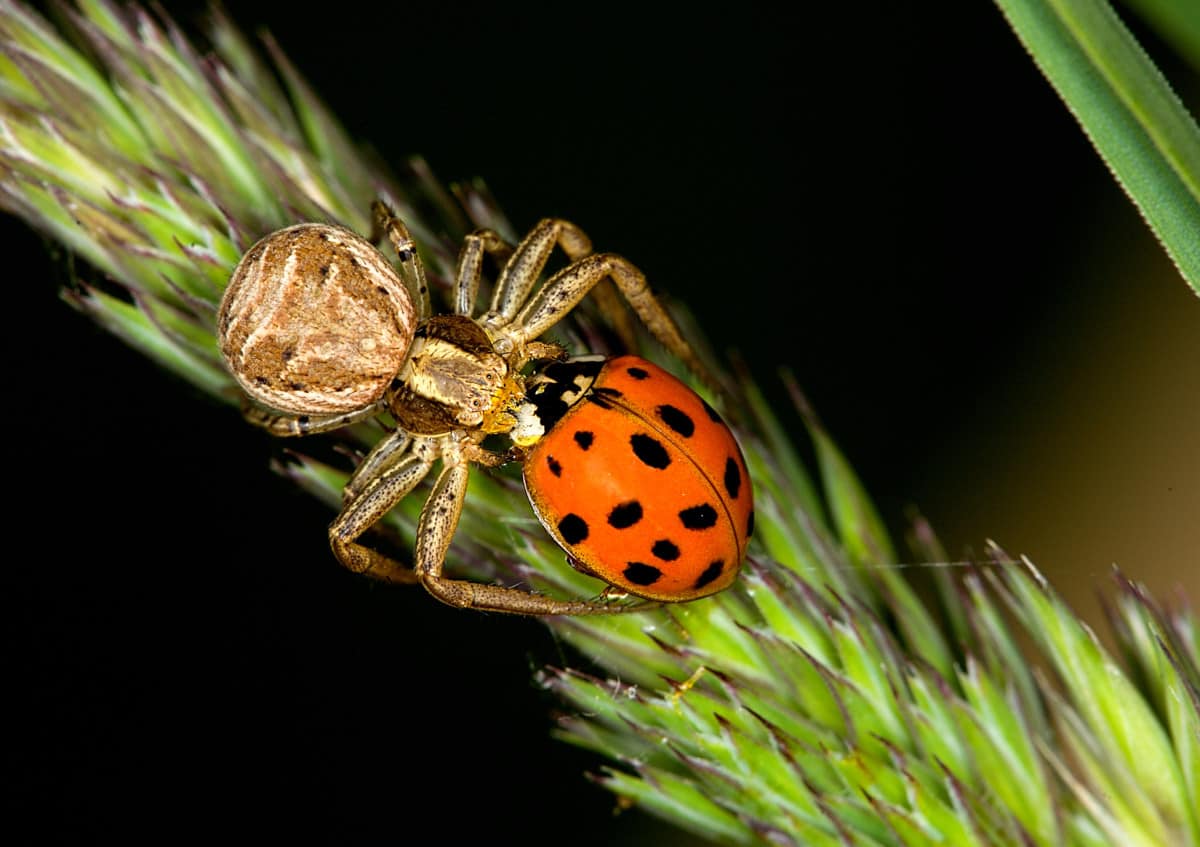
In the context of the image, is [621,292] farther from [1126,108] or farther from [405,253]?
[1126,108]

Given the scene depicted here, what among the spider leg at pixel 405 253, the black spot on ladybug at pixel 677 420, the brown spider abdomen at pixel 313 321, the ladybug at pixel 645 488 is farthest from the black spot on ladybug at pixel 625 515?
the spider leg at pixel 405 253

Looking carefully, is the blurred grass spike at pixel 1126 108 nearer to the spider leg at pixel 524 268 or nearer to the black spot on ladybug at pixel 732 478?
the black spot on ladybug at pixel 732 478

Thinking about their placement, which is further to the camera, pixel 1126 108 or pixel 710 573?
pixel 710 573

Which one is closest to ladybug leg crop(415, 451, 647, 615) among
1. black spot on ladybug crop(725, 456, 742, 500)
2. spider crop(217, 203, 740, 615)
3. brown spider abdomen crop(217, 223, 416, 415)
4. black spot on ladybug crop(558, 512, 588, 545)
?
spider crop(217, 203, 740, 615)

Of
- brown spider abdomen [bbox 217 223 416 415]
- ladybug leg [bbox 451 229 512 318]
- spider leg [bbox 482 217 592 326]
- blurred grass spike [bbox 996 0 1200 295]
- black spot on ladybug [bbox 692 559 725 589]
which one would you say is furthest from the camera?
spider leg [bbox 482 217 592 326]

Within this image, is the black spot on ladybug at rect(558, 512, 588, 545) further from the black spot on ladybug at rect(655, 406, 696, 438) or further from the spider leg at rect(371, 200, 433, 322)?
the spider leg at rect(371, 200, 433, 322)

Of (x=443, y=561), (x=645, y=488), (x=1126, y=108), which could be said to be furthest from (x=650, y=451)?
(x=1126, y=108)

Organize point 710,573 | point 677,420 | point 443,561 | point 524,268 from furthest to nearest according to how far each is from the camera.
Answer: point 524,268
point 443,561
point 677,420
point 710,573
